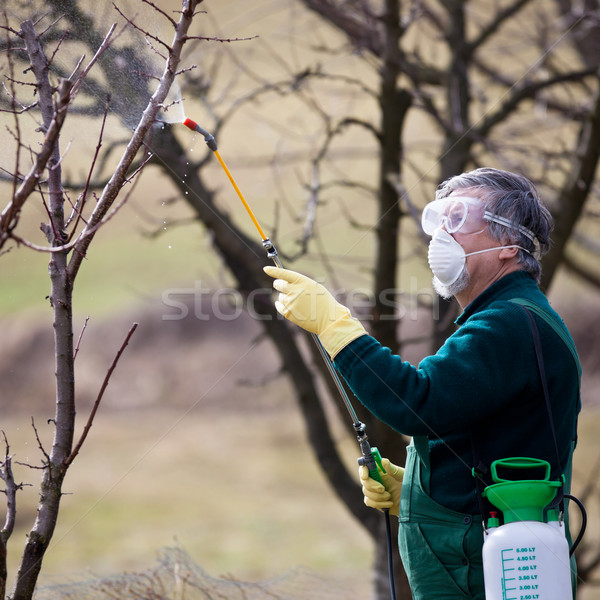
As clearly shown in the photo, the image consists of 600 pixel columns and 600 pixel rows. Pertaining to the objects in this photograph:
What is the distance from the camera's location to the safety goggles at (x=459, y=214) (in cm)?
175

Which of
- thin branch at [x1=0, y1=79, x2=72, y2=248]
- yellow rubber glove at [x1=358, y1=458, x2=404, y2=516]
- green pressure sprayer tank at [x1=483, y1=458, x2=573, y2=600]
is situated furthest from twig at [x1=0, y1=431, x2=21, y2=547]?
green pressure sprayer tank at [x1=483, y1=458, x2=573, y2=600]

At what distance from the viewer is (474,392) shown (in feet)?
4.91

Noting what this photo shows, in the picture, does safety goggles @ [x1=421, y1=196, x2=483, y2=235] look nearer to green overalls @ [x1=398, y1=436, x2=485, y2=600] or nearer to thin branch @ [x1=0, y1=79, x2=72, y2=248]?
green overalls @ [x1=398, y1=436, x2=485, y2=600]

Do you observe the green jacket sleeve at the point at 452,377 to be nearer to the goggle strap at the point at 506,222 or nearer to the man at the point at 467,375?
the man at the point at 467,375

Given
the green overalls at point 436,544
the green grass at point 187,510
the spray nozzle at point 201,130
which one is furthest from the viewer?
the green grass at point 187,510

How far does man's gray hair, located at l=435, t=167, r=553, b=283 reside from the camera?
1743mm

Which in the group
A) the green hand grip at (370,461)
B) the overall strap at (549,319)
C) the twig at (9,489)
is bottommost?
the twig at (9,489)

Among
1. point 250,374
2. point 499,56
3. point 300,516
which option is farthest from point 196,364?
point 499,56

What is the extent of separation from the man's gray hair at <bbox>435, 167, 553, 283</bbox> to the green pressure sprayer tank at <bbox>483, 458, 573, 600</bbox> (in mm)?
506

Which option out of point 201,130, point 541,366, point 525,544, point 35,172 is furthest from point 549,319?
point 35,172

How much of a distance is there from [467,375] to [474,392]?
36 mm

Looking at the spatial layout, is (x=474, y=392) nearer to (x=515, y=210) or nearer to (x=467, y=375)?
(x=467, y=375)

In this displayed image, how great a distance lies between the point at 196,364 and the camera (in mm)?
15969

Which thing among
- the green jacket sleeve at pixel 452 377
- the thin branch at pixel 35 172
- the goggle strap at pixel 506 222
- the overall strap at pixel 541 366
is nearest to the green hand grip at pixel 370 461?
the green jacket sleeve at pixel 452 377
